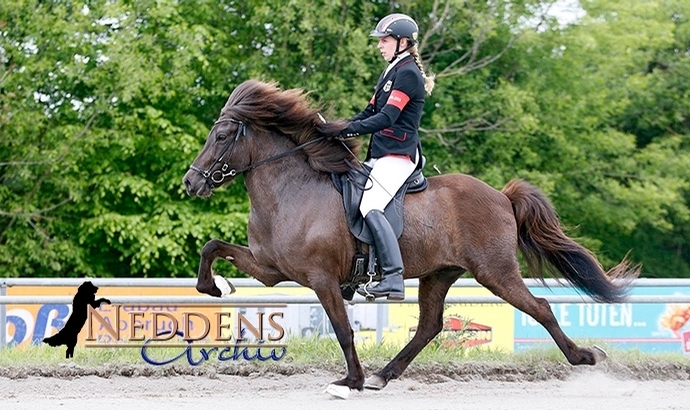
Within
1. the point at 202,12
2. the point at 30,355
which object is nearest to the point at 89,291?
the point at 30,355

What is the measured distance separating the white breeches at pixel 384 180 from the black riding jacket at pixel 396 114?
69 millimetres

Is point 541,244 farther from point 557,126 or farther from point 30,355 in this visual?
point 557,126

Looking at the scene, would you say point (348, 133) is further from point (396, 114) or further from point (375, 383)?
point (375, 383)

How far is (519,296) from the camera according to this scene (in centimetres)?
838

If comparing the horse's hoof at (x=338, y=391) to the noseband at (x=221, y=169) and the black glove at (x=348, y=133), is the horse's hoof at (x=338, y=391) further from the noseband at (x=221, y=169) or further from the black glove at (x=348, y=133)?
the black glove at (x=348, y=133)

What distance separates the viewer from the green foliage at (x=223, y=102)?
69.1 feet

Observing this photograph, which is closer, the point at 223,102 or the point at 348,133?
the point at 348,133

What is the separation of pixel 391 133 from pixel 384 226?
781 millimetres

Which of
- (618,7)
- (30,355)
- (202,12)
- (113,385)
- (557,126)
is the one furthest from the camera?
(618,7)

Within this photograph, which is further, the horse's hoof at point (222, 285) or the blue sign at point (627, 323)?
the blue sign at point (627, 323)

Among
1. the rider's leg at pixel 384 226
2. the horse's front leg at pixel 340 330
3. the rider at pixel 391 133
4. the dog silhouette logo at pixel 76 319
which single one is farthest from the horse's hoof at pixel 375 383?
the dog silhouette logo at pixel 76 319

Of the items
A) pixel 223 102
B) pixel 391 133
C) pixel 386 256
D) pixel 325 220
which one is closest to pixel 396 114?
pixel 391 133

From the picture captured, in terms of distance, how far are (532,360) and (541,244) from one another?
5.19ft

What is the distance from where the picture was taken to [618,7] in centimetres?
3023
